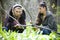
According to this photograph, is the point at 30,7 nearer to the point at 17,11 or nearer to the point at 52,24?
the point at 17,11

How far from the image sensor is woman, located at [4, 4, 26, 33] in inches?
109

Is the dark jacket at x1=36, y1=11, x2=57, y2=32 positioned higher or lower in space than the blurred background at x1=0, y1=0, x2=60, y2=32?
lower

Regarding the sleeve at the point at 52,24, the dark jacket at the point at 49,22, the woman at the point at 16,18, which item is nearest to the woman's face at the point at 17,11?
the woman at the point at 16,18

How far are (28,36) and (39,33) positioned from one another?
0.60 feet

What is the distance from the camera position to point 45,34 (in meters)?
2.76

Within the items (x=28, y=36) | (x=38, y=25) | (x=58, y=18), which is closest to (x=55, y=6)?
(x=58, y=18)

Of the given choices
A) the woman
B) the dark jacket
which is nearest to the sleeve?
the dark jacket

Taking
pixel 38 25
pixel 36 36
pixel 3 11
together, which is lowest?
pixel 36 36

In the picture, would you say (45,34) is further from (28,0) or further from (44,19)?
(28,0)

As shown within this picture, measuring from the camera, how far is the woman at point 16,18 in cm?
277

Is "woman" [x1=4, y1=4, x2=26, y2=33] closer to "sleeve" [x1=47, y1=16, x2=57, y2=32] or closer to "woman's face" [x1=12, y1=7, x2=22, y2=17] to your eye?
"woman's face" [x1=12, y1=7, x2=22, y2=17]

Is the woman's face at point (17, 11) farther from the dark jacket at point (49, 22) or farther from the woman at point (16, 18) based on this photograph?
the dark jacket at point (49, 22)

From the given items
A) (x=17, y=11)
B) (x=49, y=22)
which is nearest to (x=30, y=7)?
(x=17, y=11)

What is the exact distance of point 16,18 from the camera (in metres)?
2.79
